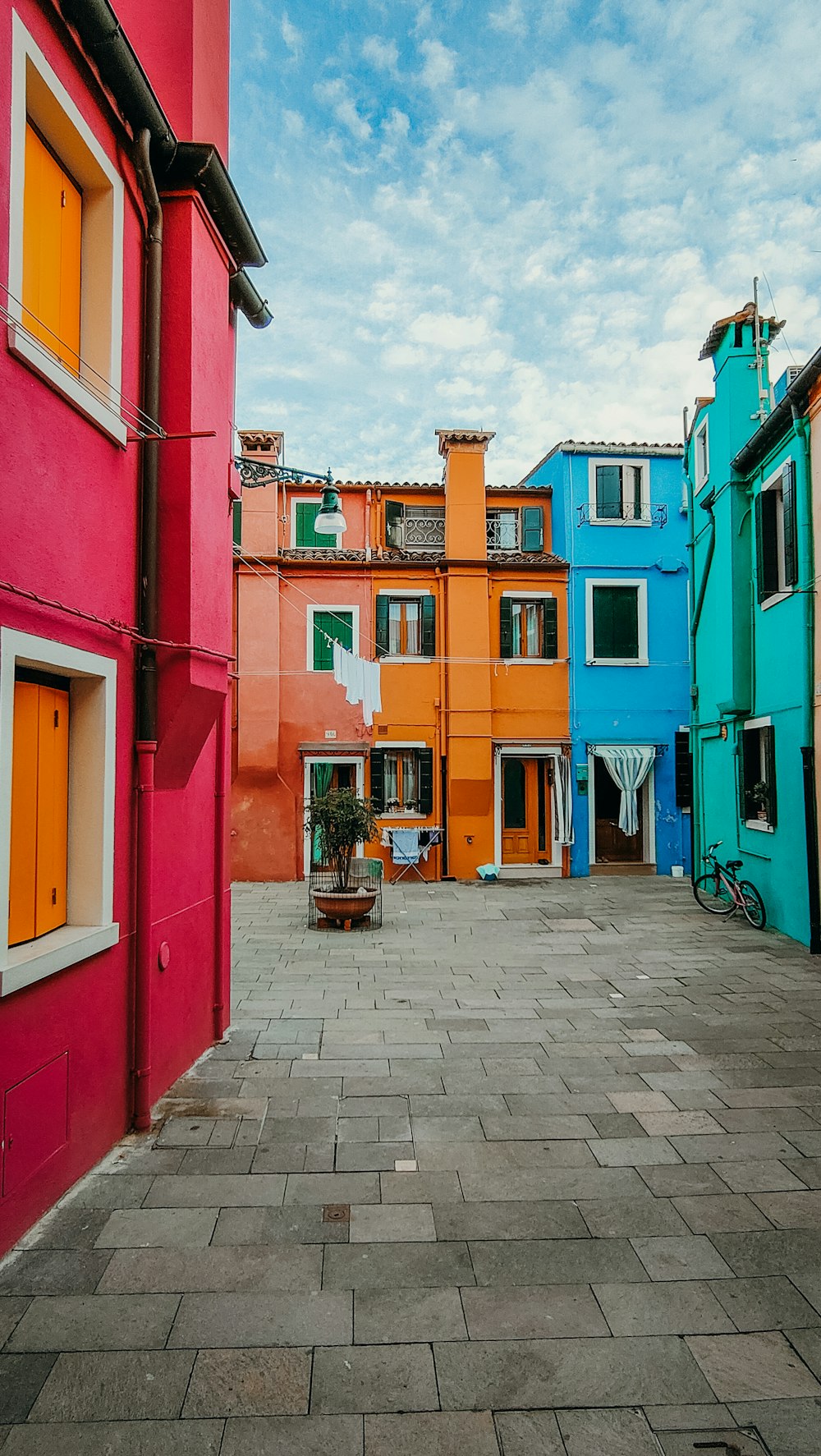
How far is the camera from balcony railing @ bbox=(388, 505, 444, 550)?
18.9 m

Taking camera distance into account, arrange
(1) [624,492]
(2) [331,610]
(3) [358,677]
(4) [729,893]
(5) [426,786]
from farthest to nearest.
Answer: (1) [624,492] < (2) [331,610] < (5) [426,786] < (3) [358,677] < (4) [729,893]

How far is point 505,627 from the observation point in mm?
18625

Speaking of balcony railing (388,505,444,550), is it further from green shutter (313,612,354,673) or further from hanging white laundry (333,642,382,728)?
hanging white laundry (333,642,382,728)

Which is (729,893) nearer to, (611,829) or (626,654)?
(611,829)

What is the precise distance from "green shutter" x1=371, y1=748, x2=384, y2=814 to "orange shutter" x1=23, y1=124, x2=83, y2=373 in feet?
44.2

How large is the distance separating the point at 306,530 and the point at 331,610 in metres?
1.88

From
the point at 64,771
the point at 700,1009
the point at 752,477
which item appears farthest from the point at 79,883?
the point at 752,477

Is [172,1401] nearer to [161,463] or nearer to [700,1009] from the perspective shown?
[161,463]

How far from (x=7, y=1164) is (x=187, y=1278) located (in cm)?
97

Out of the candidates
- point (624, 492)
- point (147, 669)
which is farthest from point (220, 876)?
point (624, 492)

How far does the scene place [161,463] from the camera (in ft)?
18.5

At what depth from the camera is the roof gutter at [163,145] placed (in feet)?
14.8

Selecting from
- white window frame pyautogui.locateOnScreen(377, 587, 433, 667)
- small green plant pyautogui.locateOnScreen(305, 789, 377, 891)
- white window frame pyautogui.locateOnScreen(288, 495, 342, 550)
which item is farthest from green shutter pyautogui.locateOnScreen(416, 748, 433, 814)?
small green plant pyautogui.locateOnScreen(305, 789, 377, 891)

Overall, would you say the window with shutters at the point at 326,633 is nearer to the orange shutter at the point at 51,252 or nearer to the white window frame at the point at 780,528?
the white window frame at the point at 780,528
